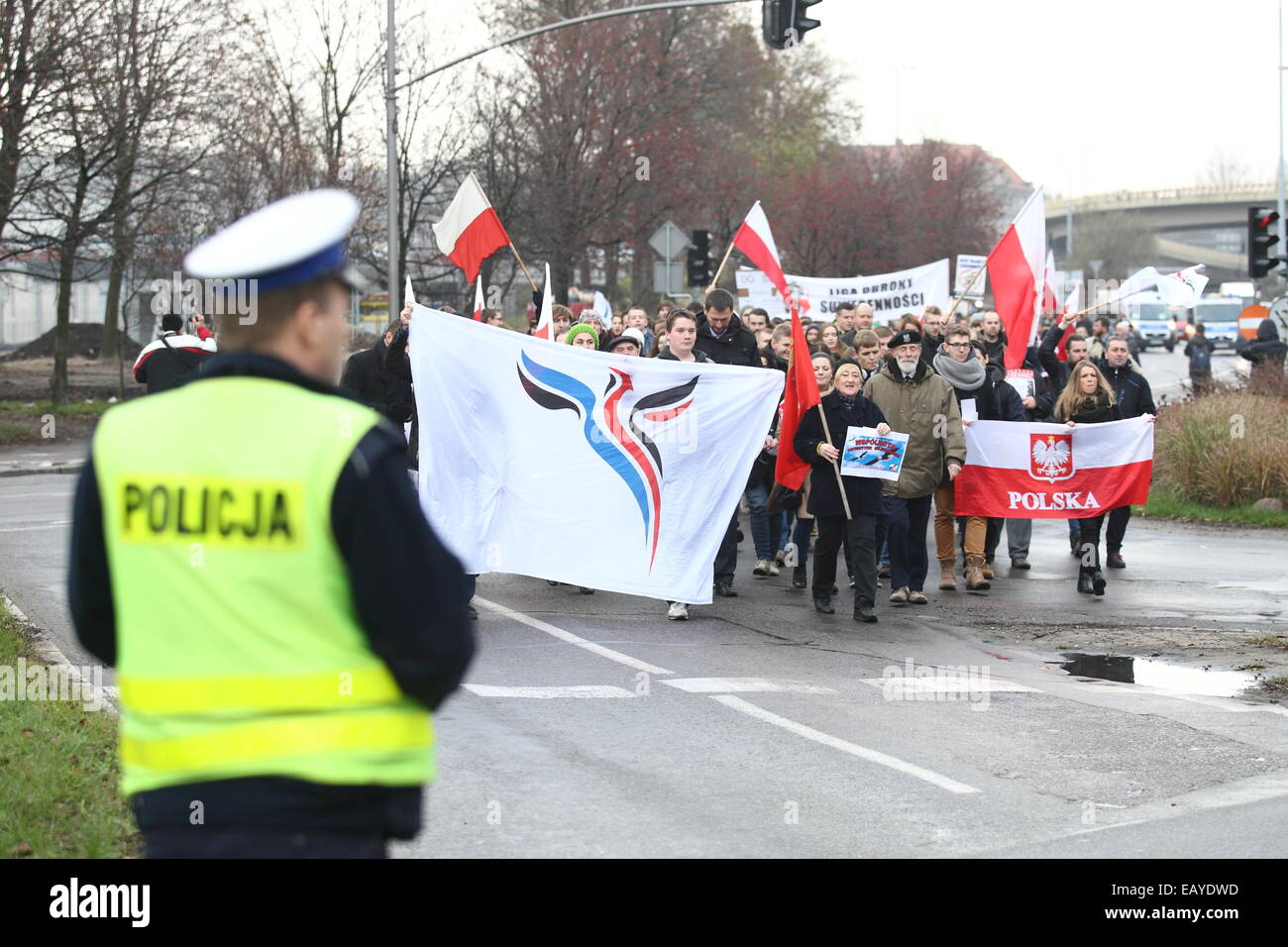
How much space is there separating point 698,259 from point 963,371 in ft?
57.5

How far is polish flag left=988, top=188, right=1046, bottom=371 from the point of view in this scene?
1427cm

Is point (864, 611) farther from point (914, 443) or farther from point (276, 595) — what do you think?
point (276, 595)

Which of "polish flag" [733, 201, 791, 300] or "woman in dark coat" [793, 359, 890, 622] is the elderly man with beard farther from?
"polish flag" [733, 201, 791, 300]

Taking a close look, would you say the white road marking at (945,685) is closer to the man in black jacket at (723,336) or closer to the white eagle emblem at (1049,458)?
the man in black jacket at (723,336)

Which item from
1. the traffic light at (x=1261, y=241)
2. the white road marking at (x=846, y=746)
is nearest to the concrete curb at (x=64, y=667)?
the white road marking at (x=846, y=746)

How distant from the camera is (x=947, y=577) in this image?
12.6 meters

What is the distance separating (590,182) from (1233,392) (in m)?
20.0

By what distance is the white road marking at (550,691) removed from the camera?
840cm

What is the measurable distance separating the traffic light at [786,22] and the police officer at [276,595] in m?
17.0

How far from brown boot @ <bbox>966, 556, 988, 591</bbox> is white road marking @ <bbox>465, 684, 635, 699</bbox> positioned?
4.64 m

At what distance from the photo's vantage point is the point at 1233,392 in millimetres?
19500

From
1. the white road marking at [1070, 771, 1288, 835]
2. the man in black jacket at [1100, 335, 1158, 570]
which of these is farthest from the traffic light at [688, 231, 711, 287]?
the white road marking at [1070, 771, 1288, 835]
